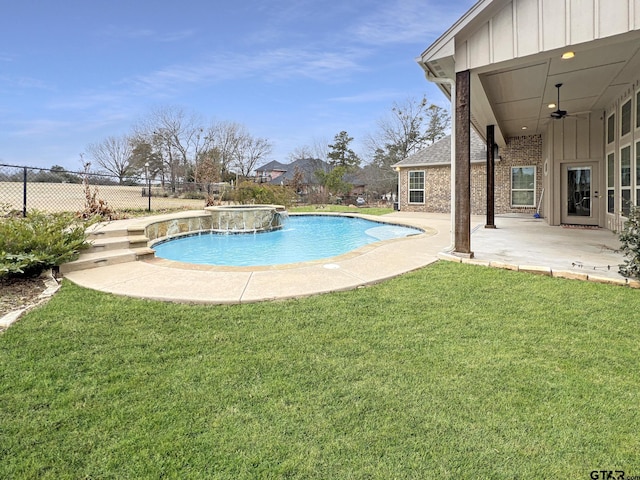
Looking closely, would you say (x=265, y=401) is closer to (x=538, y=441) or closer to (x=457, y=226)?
(x=538, y=441)

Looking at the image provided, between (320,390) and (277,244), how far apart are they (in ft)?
25.0

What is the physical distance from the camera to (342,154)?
Result: 37875 millimetres

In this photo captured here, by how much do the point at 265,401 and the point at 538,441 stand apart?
1480 mm

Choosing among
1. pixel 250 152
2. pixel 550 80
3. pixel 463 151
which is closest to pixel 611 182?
pixel 550 80

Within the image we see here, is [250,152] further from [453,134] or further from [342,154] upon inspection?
[453,134]

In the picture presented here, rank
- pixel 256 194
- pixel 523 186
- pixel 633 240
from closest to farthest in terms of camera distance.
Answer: pixel 633 240 < pixel 523 186 < pixel 256 194

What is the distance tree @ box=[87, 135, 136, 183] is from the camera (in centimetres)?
3594

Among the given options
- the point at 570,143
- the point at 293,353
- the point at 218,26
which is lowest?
the point at 293,353

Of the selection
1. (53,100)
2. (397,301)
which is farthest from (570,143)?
(53,100)

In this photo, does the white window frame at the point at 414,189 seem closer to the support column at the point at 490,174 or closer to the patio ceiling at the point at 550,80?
the patio ceiling at the point at 550,80

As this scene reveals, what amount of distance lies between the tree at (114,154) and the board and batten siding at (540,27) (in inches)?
1484

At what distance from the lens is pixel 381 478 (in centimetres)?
156

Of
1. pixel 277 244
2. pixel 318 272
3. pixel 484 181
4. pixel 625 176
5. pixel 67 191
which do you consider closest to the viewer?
pixel 318 272

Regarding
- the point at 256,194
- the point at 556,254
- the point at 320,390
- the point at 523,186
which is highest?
the point at 256,194
